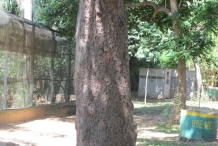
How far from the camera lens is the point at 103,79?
3.99 metres

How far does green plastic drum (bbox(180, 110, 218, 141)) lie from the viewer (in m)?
9.59

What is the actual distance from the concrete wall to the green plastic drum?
218 inches

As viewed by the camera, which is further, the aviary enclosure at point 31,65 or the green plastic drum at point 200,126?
the aviary enclosure at point 31,65

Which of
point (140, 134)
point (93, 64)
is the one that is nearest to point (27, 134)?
point (140, 134)

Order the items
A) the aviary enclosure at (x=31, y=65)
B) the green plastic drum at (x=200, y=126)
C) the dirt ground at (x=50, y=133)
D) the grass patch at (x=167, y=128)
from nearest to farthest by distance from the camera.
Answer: the dirt ground at (x=50, y=133) < the green plastic drum at (x=200, y=126) < the aviary enclosure at (x=31, y=65) < the grass patch at (x=167, y=128)

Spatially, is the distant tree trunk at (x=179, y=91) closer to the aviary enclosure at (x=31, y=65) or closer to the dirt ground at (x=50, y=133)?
the dirt ground at (x=50, y=133)

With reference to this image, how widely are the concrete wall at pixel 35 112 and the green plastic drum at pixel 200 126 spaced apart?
18.1 feet

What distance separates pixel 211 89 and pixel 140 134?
1533 centimetres

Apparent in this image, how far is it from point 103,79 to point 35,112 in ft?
33.2

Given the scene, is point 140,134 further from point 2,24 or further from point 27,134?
point 2,24

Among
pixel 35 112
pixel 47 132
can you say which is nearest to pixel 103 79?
pixel 47 132

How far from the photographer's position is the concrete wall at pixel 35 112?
1201cm

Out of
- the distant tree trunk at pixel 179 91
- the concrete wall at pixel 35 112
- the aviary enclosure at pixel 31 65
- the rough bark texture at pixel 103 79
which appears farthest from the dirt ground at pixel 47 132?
the rough bark texture at pixel 103 79

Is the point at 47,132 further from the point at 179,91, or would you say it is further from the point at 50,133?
the point at 179,91
